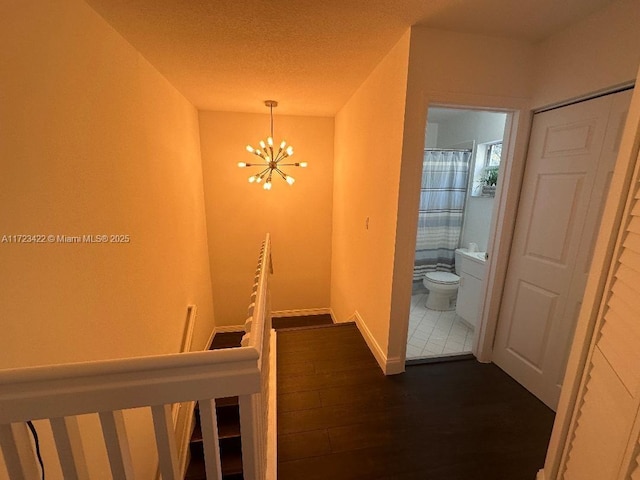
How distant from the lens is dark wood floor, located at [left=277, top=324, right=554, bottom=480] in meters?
1.36

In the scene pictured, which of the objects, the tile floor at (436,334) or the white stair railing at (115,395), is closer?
the white stair railing at (115,395)

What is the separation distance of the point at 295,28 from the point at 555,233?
2023mm

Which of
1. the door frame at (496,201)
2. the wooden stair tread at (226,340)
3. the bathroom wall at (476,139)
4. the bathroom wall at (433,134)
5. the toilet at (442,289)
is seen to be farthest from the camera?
the bathroom wall at (433,134)

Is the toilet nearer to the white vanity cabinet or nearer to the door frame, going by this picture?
the white vanity cabinet

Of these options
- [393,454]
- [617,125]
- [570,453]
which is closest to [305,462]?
[393,454]

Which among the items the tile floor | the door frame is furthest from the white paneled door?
the tile floor

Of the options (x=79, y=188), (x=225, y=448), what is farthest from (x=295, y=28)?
(x=225, y=448)

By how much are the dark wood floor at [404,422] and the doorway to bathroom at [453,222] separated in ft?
2.71

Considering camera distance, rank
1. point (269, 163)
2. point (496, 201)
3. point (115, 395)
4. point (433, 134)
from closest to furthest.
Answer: point (115, 395) → point (496, 201) → point (269, 163) → point (433, 134)

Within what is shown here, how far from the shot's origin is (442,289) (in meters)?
3.30

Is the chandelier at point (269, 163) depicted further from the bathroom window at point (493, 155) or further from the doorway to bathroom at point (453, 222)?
the bathroom window at point (493, 155)

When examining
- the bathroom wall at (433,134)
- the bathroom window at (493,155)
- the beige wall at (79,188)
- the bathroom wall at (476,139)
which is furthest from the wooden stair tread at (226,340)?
the bathroom wall at (433,134)

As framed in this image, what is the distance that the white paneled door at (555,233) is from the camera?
142cm

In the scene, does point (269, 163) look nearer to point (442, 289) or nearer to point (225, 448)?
point (442, 289)
